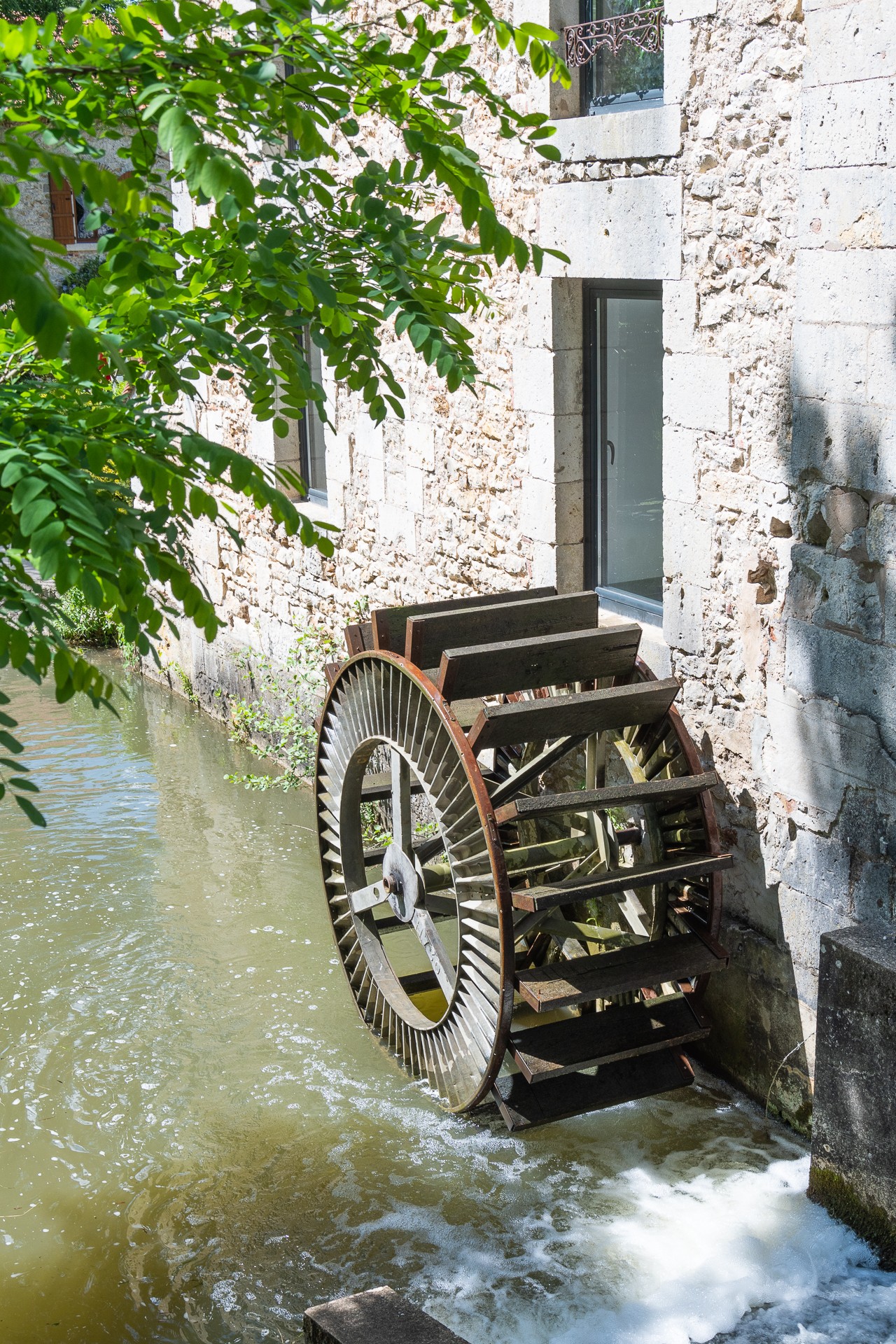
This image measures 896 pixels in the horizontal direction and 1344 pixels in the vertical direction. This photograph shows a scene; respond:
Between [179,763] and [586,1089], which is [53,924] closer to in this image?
[179,763]

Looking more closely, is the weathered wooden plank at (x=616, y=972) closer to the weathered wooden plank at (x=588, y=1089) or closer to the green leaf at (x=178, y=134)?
the weathered wooden plank at (x=588, y=1089)

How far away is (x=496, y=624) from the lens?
4605 millimetres

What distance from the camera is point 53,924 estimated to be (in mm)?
6020

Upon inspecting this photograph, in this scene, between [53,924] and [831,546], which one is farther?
[53,924]

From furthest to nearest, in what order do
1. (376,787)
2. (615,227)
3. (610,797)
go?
(376,787) → (615,227) → (610,797)

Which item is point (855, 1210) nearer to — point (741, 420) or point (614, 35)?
point (741, 420)

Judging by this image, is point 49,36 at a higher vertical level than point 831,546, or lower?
higher

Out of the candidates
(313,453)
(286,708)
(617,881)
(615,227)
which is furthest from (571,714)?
(313,453)

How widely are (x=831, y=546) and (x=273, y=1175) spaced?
8.57 feet

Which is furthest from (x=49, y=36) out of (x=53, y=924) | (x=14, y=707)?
(x=14, y=707)

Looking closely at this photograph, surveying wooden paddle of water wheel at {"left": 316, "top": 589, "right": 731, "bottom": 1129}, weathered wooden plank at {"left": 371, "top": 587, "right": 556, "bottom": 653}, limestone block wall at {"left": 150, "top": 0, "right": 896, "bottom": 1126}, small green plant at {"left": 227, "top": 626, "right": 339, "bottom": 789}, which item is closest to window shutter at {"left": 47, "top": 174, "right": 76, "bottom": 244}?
small green plant at {"left": 227, "top": 626, "right": 339, "bottom": 789}

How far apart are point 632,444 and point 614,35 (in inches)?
56.4

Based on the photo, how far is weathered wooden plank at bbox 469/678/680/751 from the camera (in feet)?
13.4

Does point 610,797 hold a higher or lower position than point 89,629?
higher
